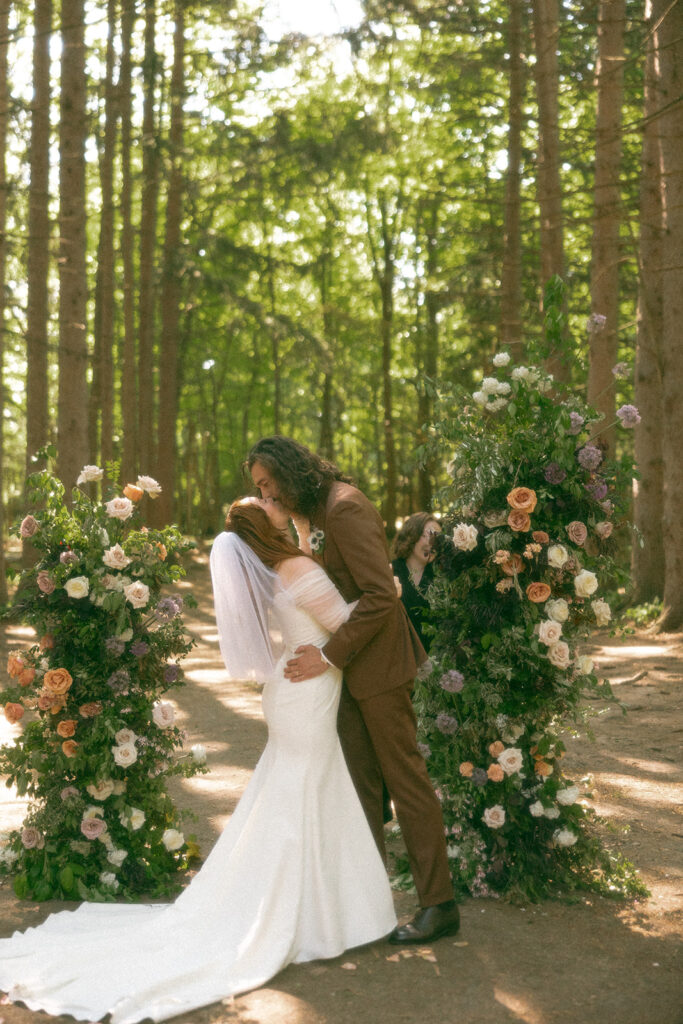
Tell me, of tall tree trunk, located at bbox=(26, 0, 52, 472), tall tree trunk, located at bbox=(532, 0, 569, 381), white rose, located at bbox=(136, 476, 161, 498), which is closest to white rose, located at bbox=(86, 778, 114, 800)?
white rose, located at bbox=(136, 476, 161, 498)

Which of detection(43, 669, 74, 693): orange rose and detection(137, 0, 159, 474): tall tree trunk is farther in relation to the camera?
detection(137, 0, 159, 474): tall tree trunk

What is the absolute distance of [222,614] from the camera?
4.54m

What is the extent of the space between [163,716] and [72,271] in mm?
8325

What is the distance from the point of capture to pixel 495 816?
5094 millimetres

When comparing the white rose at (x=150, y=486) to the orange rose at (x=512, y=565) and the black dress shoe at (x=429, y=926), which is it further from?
the black dress shoe at (x=429, y=926)

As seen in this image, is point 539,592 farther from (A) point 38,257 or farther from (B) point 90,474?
(A) point 38,257

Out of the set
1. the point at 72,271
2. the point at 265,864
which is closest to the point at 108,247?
the point at 72,271

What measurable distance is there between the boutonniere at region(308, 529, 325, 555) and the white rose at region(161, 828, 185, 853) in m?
1.66

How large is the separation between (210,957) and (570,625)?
7.82 ft

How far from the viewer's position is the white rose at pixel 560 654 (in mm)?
5051

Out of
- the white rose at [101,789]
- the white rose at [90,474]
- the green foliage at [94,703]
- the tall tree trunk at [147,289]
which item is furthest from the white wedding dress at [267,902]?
the tall tree trunk at [147,289]

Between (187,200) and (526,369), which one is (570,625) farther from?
(187,200)

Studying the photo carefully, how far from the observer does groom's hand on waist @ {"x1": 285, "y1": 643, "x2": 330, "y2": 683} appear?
461cm

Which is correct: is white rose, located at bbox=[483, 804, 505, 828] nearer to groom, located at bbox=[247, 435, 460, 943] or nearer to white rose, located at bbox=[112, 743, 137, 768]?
groom, located at bbox=[247, 435, 460, 943]
